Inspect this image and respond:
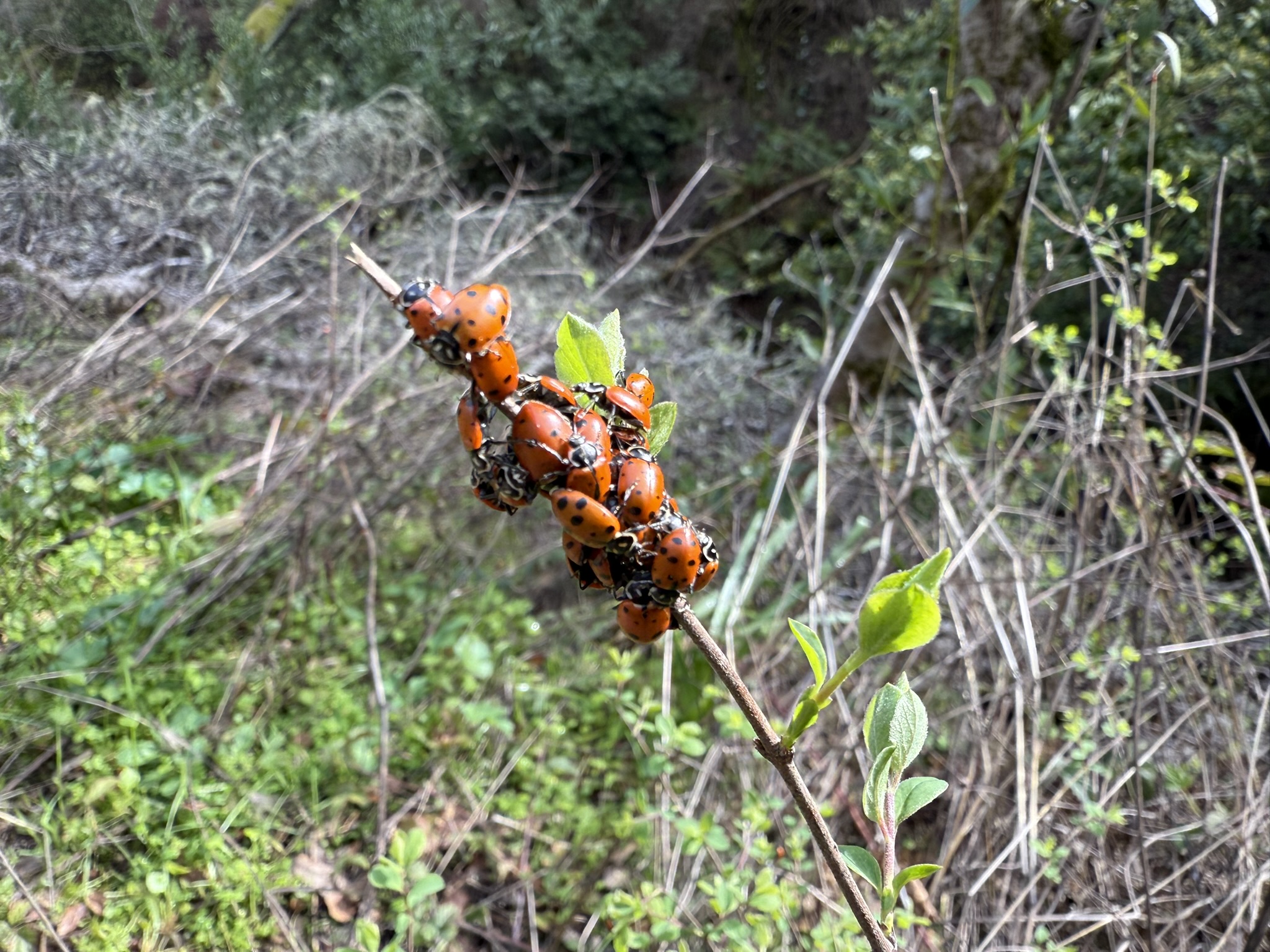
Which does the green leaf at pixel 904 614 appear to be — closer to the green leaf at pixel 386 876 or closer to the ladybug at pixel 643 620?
the ladybug at pixel 643 620

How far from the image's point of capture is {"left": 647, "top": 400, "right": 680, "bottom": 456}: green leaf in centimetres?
64

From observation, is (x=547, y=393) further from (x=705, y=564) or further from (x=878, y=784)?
(x=878, y=784)

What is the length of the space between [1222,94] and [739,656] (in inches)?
116

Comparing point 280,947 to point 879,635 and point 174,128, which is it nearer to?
point 879,635

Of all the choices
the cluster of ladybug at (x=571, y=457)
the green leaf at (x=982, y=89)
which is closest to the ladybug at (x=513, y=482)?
the cluster of ladybug at (x=571, y=457)

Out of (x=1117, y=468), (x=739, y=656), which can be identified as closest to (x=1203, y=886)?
(x=1117, y=468)

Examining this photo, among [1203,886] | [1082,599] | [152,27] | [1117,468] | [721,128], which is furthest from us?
[721,128]

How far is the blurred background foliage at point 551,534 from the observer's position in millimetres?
1583

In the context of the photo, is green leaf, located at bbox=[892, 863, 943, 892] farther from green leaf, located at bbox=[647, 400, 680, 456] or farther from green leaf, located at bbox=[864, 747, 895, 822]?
green leaf, located at bbox=[647, 400, 680, 456]

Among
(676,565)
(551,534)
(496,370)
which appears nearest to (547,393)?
(496,370)

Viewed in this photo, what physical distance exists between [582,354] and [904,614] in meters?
0.32

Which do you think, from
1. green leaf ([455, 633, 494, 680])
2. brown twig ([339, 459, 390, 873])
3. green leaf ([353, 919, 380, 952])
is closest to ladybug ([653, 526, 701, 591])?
green leaf ([353, 919, 380, 952])

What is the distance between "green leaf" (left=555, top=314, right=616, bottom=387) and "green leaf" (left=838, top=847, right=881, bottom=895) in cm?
45

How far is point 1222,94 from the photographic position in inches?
113
